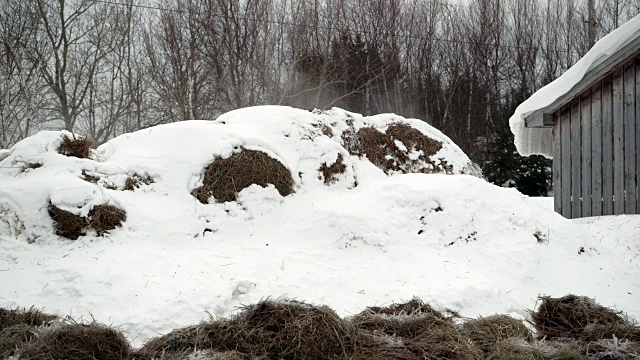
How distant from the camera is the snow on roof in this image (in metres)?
7.04

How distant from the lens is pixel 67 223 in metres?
5.16

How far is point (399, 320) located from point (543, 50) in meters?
24.5

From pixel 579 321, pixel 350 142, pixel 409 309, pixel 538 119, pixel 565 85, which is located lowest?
pixel 579 321

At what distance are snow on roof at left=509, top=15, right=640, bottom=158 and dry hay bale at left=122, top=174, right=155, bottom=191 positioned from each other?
6.56 meters

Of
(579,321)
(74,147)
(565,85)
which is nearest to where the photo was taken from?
(579,321)

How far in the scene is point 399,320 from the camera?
4090mm

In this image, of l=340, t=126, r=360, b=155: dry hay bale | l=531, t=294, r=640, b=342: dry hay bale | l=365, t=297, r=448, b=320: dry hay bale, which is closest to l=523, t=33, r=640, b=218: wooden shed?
l=340, t=126, r=360, b=155: dry hay bale

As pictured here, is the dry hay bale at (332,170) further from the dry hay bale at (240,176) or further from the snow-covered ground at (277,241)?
the dry hay bale at (240,176)

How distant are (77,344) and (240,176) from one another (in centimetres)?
325

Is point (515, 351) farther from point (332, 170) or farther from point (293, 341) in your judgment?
point (332, 170)

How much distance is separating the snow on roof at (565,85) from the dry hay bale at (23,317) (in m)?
7.92

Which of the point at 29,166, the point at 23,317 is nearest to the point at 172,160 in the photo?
the point at 29,166

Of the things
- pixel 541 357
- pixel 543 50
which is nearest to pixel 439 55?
pixel 543 50

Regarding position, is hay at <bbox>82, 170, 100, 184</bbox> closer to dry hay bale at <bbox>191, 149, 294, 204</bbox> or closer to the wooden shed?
dry hay bale at <bbox>191, 149, 294, 204</bbox>
